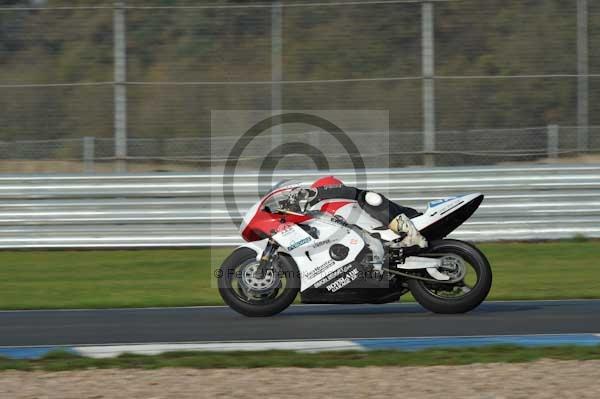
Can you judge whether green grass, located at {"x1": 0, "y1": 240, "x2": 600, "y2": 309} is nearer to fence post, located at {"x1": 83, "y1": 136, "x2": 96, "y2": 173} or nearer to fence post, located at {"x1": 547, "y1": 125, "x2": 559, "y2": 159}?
fence post, located at {"x1": 83, "y1": 136, "x2": 96, "y2": 173}

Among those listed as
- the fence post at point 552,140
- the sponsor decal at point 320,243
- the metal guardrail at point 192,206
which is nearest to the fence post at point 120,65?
the metal guardrail at point 192,206

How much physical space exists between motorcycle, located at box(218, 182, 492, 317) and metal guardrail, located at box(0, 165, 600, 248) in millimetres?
4694

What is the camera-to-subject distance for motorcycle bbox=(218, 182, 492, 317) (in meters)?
8.78

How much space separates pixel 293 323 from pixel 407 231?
125 cm

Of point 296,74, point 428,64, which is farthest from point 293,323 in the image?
point 428,64

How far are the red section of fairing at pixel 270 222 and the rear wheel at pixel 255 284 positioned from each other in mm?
240

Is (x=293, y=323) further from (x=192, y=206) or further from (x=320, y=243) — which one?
(x=192, y=206)

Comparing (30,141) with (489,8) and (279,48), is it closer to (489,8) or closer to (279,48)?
(279,48)

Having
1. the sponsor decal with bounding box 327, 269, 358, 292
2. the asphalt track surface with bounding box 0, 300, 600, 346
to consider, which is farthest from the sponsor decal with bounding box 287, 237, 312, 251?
the asphalt track surface with bounding box 0, 300, 600, 346

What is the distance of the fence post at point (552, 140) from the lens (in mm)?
14544

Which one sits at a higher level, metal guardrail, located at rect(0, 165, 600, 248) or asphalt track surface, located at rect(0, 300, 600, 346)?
metal guardrail, located at rect(0, 165, 600, 248)

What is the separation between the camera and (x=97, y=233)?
1372 cm

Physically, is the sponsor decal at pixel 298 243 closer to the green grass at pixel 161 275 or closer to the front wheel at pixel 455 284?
the front wheel at pixel 455 284

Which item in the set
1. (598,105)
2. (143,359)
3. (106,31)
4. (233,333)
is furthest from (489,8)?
(143,359)
